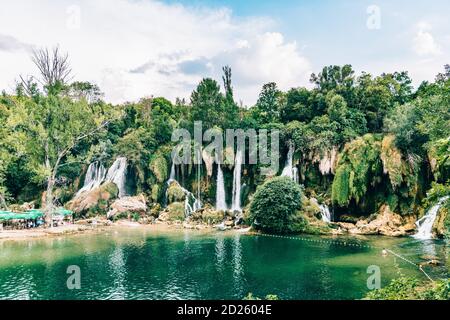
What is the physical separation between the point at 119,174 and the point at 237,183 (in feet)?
45.5

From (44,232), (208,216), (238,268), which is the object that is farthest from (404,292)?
(44,232)

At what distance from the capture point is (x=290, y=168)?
117 feet

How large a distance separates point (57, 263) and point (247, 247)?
1091cm

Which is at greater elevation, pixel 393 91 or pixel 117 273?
pixel 393 91

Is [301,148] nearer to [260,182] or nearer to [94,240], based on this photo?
[260,182]

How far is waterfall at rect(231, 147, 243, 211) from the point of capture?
37.3 metres

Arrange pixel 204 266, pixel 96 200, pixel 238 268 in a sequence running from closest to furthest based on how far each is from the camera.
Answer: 1. pixel 238 268
2. pixel 204 266
3. pixel 96 200

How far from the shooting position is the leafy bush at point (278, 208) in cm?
2850

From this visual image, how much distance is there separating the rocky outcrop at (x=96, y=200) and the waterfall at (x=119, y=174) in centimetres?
120

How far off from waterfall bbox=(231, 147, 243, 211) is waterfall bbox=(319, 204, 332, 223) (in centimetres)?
851

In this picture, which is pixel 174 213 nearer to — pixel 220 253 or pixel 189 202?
pixel 189 202

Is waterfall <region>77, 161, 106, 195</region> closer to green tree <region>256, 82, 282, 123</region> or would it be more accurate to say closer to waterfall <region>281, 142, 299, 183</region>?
green tree <region>256, 82, 282, 123</region>

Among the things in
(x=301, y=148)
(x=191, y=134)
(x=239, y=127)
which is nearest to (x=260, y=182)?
(x=301, y=148)

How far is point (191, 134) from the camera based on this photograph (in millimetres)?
42969
